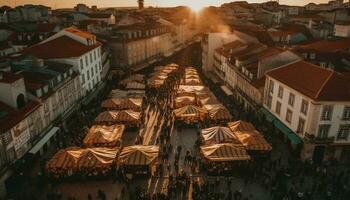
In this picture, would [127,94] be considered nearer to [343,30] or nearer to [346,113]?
[346,113]

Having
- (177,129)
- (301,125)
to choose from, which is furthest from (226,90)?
(301,125)

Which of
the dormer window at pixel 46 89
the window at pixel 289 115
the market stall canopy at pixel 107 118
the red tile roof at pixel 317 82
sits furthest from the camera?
the market stall canopy at pixel 107 118

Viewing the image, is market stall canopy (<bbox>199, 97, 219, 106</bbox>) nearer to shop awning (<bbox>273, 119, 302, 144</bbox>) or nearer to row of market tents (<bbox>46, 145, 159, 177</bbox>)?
shop awning (<bbox>273, 119, 302, 144</bbox>)

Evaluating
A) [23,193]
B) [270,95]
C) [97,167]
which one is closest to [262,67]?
[270,95]

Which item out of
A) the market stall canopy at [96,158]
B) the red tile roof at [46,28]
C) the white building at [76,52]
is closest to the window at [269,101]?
the market stall canopy at [96,158]

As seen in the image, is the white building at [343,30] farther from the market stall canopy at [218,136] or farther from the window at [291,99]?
the market stall canopy at [218,136]

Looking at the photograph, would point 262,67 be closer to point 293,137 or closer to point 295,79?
point 295,79
